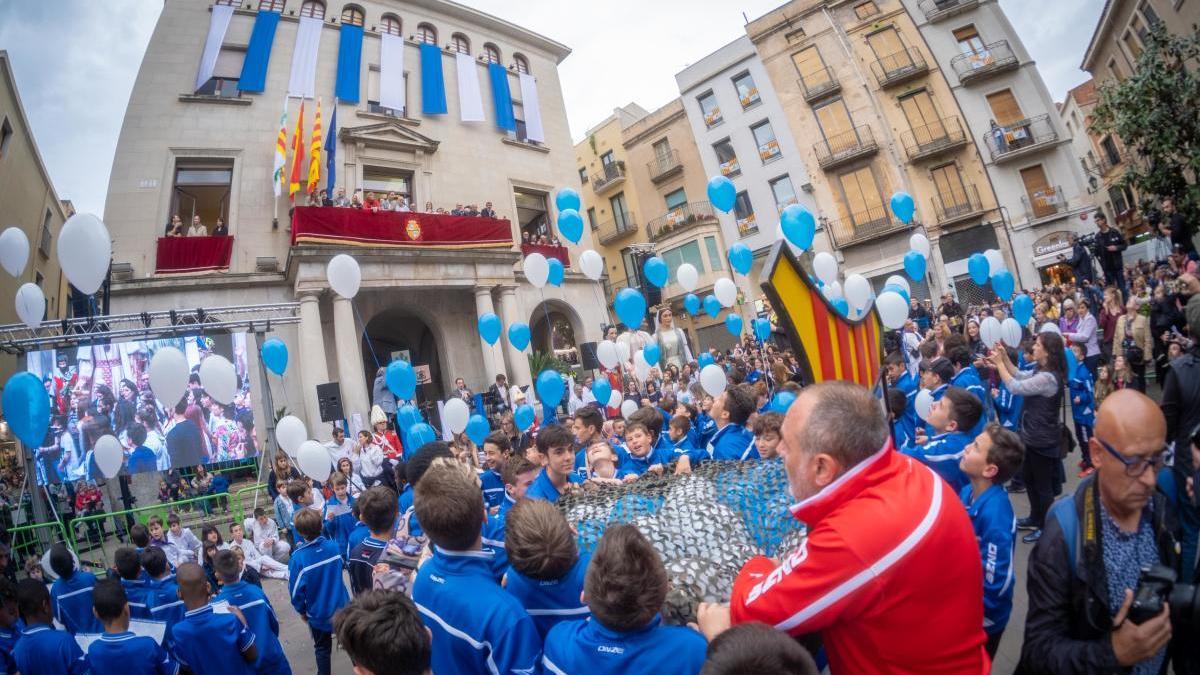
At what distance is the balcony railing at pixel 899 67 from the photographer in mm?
22000

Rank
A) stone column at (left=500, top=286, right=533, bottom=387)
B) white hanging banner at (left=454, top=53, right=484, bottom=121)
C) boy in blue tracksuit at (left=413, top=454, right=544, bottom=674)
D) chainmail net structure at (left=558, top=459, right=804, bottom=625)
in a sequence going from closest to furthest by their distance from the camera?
1. chainmail net structure at (left=558, top=459, right=804, bottom=625)
2. boy in blue tracksuit at (left=413, top=454, right=544, bottom=674)
3. stone column at (left=500, top=286, right=533, bottom=387)
4. white hanging banner at (left=454, top=53, right=484, bottom=121)

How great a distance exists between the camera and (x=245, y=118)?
1530 centimetres

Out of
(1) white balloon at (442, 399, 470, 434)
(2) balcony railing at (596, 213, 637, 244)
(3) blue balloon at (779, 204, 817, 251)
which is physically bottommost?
(1) white balloon at (442, 399, 470, 434)

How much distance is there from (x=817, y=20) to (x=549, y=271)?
21073mm

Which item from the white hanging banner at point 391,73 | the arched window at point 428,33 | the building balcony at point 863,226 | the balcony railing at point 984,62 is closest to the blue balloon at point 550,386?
the white hanging banner at point 391,73

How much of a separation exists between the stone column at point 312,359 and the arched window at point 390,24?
10951 millimetres

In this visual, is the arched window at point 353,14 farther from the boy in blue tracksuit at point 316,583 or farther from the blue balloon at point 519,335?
the boy in blue tracksuit at point 316,583

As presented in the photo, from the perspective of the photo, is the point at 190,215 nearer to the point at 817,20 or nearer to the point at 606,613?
the point at 606,613

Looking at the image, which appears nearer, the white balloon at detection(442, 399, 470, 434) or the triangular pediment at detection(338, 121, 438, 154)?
the white balloon at detection(442, 399, 470, 434)

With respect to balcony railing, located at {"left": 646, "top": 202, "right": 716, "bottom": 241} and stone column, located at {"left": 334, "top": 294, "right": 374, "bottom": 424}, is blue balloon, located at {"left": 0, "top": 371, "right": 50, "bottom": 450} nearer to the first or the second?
stone column, located at {"left": 334, "top": 294, "right": 374, "bottom": 424}

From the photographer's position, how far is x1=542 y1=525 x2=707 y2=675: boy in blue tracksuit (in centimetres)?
150

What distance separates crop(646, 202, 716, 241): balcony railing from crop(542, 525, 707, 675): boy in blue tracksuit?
24864mm

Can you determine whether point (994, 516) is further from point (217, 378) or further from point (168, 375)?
point (217, 378)

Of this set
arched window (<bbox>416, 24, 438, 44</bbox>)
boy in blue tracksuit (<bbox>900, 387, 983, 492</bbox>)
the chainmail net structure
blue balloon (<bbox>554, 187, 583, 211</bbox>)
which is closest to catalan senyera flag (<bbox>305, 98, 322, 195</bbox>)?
arched window (<bbox>416, 24, 438, 44</bbox>)
